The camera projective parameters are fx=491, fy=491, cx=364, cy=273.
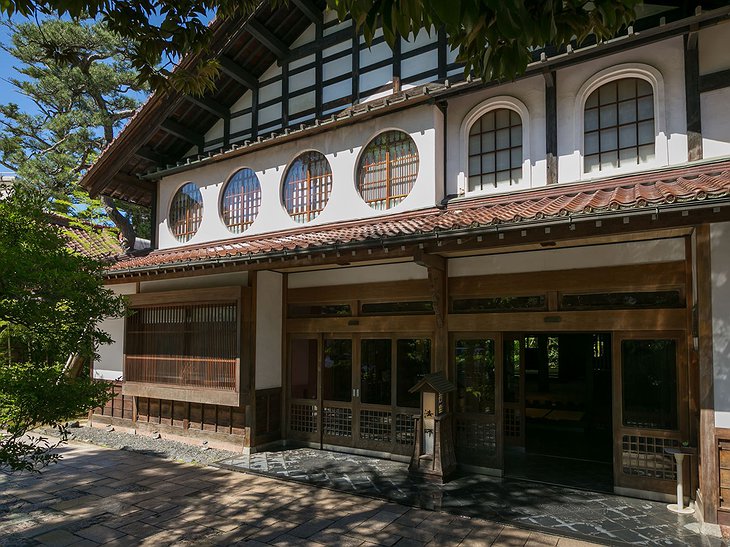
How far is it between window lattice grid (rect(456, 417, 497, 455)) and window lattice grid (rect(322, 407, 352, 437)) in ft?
6.72

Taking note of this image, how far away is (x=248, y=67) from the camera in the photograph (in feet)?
34.2

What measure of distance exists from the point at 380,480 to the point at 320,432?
2.15m

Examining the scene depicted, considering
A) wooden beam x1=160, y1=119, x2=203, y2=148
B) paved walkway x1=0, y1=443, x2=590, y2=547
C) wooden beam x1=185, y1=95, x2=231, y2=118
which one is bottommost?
paved walkway x1=0, y1=443, x2=590, y2=547

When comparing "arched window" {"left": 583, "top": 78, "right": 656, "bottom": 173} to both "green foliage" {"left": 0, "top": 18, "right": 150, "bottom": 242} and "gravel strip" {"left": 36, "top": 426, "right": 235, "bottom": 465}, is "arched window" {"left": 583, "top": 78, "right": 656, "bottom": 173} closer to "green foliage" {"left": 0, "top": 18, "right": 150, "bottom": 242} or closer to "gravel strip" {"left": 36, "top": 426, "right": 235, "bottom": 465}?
"gravel strip" {"left": 36, "top": 426, "right": 235, "bottom": 465}

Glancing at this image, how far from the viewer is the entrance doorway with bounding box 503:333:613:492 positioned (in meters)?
7.63

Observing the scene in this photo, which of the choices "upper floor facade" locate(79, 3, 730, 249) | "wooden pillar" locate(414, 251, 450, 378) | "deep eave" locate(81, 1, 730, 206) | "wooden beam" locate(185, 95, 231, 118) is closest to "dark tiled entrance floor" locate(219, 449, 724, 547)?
"wooden pillar" locate(414, 251, 450, 378)

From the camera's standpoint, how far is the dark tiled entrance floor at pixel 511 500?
5293 mm

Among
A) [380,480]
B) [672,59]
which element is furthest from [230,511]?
[672,59]

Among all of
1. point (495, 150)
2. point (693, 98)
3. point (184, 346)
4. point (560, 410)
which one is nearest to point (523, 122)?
point (495, 150)

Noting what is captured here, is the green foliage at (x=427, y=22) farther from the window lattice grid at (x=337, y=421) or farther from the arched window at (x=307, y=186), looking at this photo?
the window lattice grid at (x=337, y=421)

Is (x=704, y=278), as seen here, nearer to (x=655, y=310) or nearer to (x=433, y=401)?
(x=655, y=310)

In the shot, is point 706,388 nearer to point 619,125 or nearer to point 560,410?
point 619,125

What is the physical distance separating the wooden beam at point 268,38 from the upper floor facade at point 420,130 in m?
0.18

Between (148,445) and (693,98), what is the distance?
1060 centimetres
